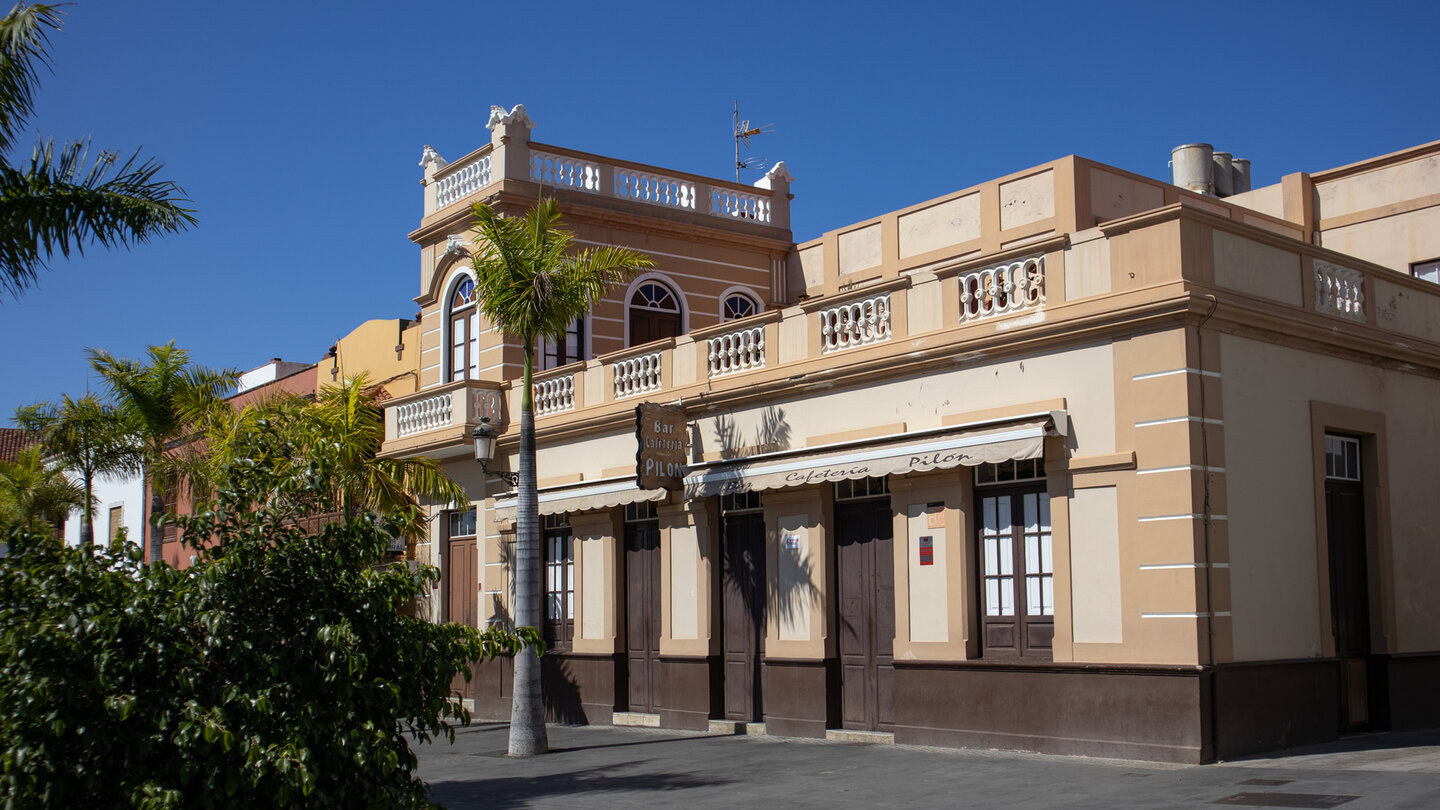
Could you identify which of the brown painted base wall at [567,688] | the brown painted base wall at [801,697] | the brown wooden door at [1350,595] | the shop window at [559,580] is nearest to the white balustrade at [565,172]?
the shop window at [559,580]

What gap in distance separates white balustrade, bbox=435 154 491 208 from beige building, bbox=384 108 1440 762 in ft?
3.52

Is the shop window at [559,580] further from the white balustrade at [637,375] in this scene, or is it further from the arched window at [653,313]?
the arched window at [653,313]

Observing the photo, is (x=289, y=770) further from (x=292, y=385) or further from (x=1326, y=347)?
(x=292, y=385)

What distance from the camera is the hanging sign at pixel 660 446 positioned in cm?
1684

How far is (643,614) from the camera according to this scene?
18.7 m

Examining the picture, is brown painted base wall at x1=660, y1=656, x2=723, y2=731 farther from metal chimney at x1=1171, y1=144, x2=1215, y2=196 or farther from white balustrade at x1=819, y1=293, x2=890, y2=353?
metal chimney at x1=1171, y1=144, x2=1215, y2=196

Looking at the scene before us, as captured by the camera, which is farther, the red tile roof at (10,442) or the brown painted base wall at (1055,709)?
the red tile roof at (10,442)

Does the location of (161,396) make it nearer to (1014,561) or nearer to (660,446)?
(660,446)

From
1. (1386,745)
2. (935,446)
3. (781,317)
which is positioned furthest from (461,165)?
(1386,745)

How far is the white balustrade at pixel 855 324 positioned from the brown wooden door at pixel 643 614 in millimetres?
4155

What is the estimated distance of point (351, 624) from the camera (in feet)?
23.0

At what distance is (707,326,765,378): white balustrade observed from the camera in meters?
17.0

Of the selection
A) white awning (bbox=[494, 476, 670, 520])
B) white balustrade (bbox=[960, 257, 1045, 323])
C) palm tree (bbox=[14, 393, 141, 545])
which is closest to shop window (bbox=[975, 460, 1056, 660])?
white balustrade (bbox=[960, 257, 1045, 323])

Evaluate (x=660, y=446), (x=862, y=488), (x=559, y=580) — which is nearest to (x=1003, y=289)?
(x=862, y=488)
